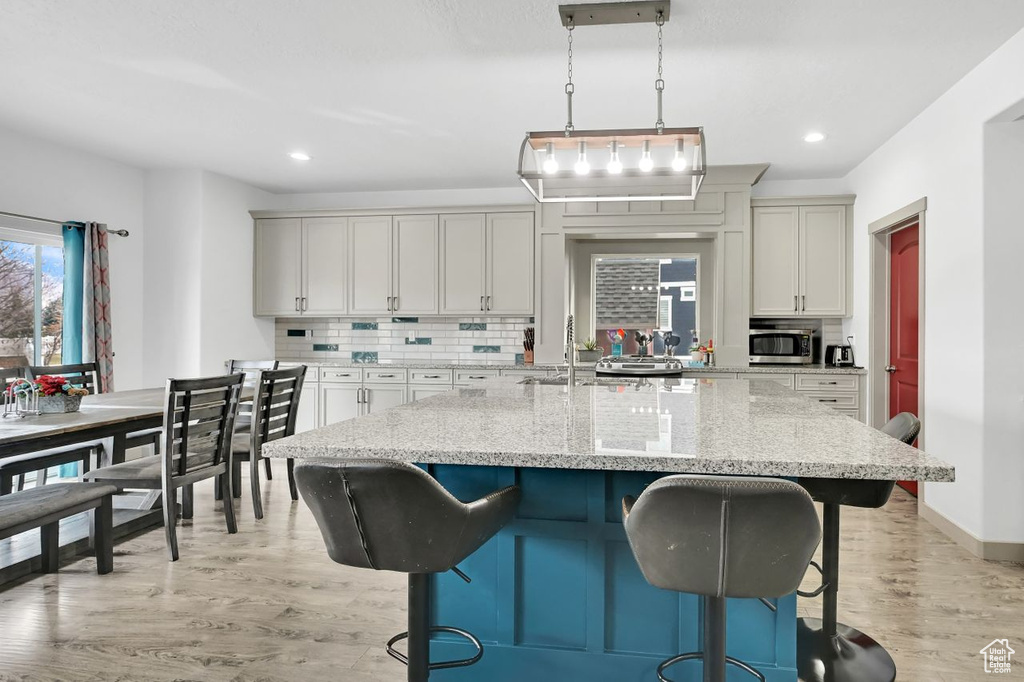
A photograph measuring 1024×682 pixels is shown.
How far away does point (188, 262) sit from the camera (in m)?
5.34

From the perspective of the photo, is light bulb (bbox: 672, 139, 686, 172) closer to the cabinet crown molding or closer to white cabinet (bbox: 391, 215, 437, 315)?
the cabinet crown molding

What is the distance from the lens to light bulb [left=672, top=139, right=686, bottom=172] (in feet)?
8.82

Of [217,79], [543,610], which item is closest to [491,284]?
[217,79]

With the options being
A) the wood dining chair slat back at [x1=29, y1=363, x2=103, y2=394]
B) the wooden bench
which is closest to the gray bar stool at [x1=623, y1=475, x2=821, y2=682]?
the wooden bench

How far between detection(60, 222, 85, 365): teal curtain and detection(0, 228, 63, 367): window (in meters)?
0.12

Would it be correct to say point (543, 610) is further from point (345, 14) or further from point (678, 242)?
point (678, 242)

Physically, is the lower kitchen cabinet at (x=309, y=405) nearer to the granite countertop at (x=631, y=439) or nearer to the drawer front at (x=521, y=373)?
the drawer front at (x=521, y=373)

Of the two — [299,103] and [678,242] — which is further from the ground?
[299,103]

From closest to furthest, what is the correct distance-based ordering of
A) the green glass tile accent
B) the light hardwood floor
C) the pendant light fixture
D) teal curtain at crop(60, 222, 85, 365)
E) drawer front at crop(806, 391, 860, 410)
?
the light hardwood floor, the pendant light fixture, teal curtain at crop(60, 222, 85, 365), drawer front at crop(806, 391, 860, 410), the green glass tile accent

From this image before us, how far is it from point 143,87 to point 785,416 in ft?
12.2

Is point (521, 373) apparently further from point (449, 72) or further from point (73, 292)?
point (73, 292)

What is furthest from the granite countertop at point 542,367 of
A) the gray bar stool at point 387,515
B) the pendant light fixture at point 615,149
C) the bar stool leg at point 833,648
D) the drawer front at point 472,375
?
the gray bar stool at point 387,515

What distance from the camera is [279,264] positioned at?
607 centimetres

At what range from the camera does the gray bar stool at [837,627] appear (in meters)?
2.06
